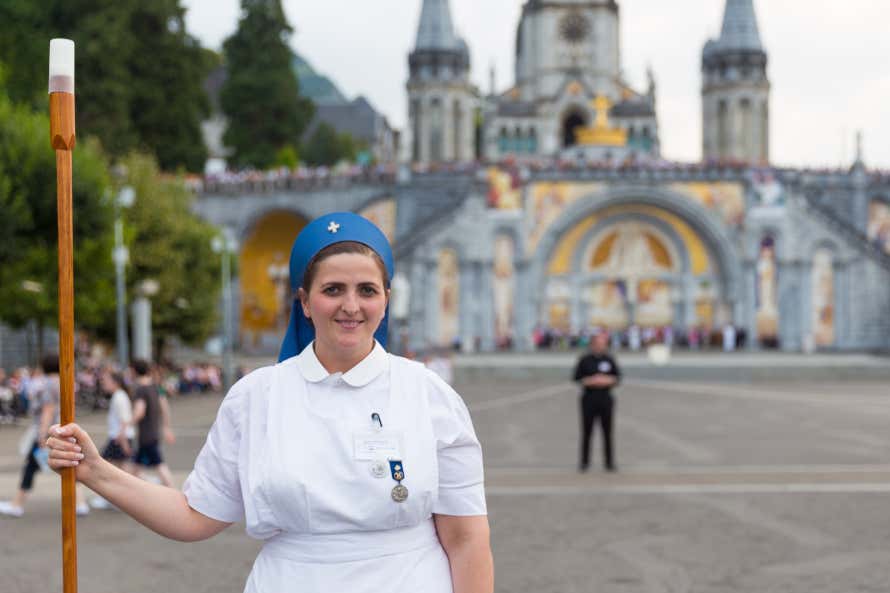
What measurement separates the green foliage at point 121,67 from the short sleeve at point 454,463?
34.4 metres

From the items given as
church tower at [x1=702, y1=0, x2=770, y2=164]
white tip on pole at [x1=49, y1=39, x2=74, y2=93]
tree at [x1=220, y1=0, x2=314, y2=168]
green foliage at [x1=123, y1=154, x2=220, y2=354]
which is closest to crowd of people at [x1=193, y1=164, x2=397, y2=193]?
tree at [x1=220, y1=0, x2=314, y2=168]

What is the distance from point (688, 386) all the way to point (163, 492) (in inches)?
1103

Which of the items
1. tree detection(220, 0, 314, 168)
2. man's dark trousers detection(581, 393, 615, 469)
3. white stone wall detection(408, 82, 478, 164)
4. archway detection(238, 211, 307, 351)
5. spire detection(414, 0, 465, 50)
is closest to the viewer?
man's dark trousers detection(581, 393, 615, 469)

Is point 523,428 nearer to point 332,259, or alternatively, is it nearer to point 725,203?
point 332,259

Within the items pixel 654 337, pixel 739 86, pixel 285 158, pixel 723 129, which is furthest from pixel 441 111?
pixel 654 337

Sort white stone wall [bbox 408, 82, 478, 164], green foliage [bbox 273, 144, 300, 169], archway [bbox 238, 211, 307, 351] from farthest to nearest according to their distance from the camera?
1. white stone wall [bbox 408, 82, 478, 164]
2. green foliage [bbox 273, 144, 300, 169]
3. archway [bbox 238, 211, 307, 351]

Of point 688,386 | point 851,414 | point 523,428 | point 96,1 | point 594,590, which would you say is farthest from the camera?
point 96,1

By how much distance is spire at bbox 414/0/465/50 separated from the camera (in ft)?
205

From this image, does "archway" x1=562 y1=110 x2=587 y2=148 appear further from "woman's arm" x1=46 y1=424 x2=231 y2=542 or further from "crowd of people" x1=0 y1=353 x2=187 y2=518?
"woman's arm" x1=46 y1=424 x2=231 y2=542

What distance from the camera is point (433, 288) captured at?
44.7 m

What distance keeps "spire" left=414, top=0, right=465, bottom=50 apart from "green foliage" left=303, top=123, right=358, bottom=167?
54.3 ft

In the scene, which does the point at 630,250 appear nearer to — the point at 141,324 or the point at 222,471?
the point at 141,324

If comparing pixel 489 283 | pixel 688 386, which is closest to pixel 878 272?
pixel 489 283

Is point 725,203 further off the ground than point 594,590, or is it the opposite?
point 725,203
